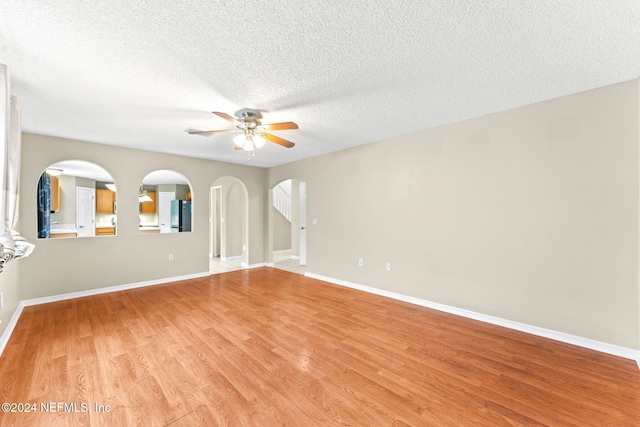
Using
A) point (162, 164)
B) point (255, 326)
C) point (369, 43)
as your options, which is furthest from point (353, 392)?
point (162, 164)

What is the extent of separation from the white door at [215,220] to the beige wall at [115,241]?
1.90 meters

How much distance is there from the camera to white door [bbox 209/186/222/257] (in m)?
7.28

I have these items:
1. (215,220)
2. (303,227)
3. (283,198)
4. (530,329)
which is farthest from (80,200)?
(530,329)

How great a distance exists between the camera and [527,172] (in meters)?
2.74

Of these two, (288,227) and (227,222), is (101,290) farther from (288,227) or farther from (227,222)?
(288,227)

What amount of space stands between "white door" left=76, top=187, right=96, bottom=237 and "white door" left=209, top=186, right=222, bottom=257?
2.84 meters

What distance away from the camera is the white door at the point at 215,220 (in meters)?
7.28

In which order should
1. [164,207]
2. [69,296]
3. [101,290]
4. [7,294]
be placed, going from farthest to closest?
[164,207] → [101,290] → [69,296] → [7,294]

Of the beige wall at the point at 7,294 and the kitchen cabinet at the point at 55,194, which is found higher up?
the kitchen cabinet at the point at 55,194

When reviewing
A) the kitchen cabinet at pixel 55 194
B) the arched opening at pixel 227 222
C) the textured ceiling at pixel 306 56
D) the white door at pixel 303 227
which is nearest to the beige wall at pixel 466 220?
the textured ceiling at pixel 306 56

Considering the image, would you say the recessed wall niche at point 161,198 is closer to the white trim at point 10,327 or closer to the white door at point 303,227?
the white door at point 303,227

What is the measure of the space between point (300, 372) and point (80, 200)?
24.9 ft

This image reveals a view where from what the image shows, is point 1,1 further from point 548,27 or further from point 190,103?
point 548,27

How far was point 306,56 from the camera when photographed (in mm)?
1893
